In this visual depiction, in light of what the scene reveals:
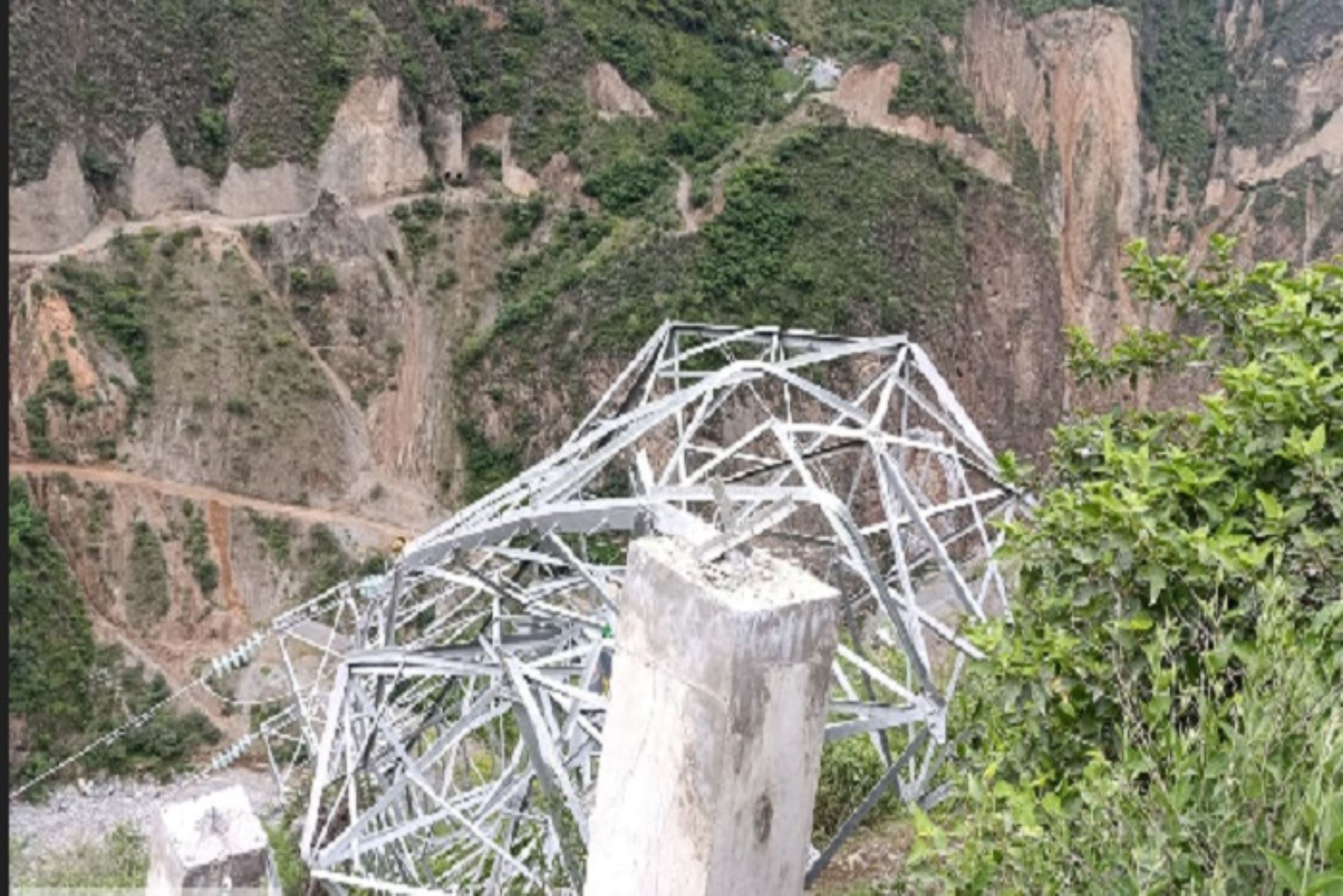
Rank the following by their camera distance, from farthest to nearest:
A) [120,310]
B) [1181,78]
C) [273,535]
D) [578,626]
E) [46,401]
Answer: [1181,78]
[273,535]
[120,310]
[46,401]
[578,626]

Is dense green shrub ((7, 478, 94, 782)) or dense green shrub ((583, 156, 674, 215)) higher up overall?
dense green shrub ((583, 156, 674, 215))

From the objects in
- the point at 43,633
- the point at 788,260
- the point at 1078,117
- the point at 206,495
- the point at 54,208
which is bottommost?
the point at 43,633

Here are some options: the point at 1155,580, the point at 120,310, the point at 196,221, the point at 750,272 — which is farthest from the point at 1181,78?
the point at 1155,580

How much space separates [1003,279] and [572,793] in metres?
36.6

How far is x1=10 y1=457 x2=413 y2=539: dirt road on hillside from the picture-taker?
29.1 meters

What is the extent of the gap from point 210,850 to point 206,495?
93.4 ft

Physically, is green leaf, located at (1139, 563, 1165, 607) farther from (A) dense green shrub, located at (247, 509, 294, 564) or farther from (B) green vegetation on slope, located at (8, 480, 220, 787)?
(A) dense green shrub, located at (247, 509, 294, 564)

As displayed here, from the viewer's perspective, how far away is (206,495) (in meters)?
30.7

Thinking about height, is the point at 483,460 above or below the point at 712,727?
below

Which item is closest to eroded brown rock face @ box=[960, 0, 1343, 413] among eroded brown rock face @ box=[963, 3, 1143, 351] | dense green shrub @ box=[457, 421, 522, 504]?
eroded brown rock face @ box=[963, 3, 1143, 351]

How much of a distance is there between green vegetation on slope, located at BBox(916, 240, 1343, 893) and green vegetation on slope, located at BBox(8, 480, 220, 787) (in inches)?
1045

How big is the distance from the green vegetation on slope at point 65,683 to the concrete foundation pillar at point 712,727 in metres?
27.0

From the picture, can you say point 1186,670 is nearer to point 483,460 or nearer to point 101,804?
point 101,804

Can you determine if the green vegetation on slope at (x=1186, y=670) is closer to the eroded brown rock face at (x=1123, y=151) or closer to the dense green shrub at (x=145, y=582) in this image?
the dense green shrub at (x=145, y=582)
